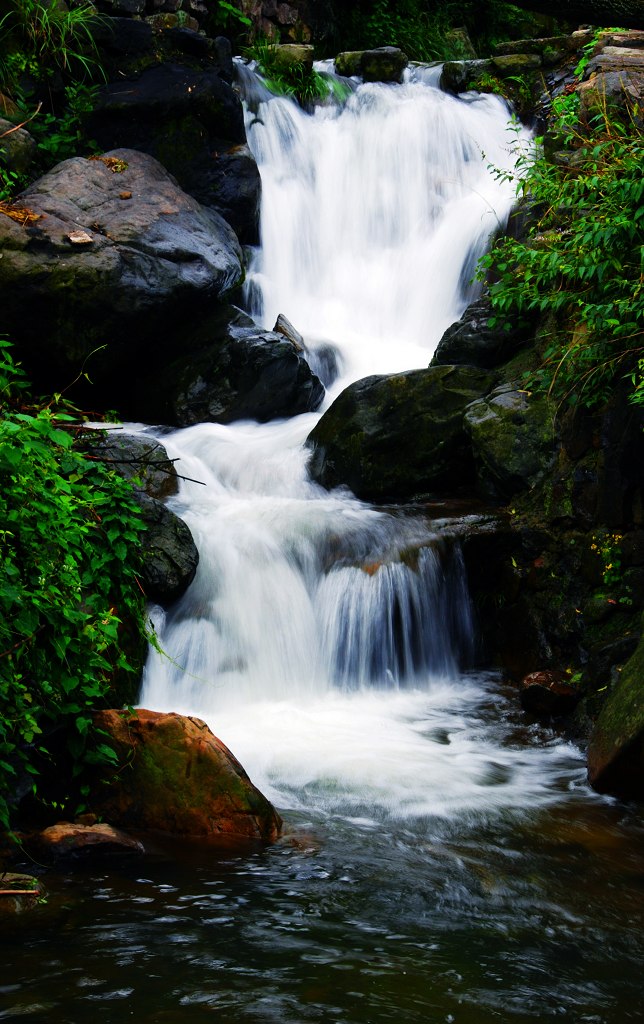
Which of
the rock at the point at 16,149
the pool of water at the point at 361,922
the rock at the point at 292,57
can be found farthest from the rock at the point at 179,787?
the rock at the point at 292,57

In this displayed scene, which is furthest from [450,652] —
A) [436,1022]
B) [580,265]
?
[436,1022]

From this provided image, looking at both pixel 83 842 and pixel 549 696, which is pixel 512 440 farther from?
pixel 83 842

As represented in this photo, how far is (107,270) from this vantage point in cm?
830

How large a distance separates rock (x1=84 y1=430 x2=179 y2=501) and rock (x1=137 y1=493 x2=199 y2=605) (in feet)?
0.77

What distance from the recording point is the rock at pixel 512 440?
22.2 feet

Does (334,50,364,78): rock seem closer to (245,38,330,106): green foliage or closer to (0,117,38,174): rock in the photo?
(245,38,330,106): green foliage

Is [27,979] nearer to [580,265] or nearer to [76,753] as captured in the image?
[76,753]

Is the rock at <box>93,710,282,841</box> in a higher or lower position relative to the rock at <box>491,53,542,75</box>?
lower

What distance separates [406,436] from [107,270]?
3119 millimetres

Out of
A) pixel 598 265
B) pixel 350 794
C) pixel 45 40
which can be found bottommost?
pixel 350 794

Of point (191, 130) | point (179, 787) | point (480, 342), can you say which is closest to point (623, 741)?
point (179, 787)

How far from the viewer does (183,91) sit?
33.3ft

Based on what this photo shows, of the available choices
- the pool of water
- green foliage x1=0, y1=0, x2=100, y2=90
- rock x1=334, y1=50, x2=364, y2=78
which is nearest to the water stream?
the pool of water

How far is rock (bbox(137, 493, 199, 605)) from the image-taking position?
600cm
